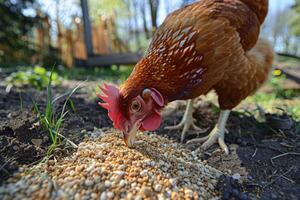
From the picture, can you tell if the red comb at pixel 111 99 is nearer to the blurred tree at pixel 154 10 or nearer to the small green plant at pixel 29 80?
the small green plant at pixel 29 80

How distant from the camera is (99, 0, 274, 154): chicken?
1.91 metres

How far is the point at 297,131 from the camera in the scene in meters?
2.67

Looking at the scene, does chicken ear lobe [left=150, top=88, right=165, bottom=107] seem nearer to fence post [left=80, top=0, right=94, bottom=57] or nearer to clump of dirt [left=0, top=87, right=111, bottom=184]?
clump of dirt [left=0, top=87, right=111, bottom=184]

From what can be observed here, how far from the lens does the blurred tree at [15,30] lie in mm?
8797

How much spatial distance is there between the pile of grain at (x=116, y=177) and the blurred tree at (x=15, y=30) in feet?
26.5

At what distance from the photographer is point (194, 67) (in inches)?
85.2

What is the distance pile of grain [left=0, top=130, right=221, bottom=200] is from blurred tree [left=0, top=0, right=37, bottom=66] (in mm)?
8078

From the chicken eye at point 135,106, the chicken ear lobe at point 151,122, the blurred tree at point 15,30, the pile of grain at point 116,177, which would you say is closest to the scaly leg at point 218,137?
the pile of grain at point 116,177

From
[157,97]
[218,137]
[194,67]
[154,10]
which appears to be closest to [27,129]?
[157,97]

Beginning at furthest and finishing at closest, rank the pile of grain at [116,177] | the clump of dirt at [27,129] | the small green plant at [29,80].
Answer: the small green plant at [29,80] → the clump of dirt at [27,129] → the pile of grain at [116,177]

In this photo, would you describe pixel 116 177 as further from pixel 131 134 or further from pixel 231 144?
pixel 231 144

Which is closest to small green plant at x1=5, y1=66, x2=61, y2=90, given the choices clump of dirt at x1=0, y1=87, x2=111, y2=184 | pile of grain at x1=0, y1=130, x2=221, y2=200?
clump of dirt at x1=0, y1=87, x2=111, y2=184

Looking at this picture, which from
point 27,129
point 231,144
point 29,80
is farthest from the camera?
point 29,80

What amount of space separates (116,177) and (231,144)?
4.29 feet
